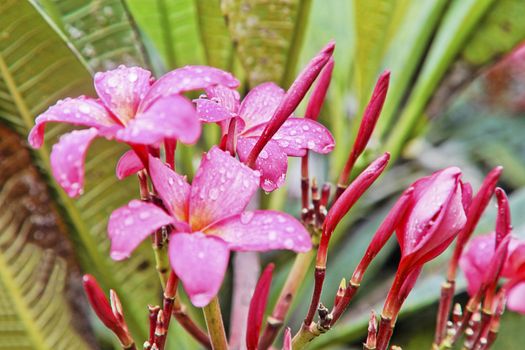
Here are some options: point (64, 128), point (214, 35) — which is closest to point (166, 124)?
point (64, 128)

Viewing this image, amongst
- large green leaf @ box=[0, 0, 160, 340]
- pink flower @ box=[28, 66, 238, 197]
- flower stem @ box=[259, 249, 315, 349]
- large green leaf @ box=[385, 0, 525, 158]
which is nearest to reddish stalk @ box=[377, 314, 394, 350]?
flower stem @ box=[259, 249, 315, 349]

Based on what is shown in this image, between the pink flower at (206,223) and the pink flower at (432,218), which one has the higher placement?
the pink flower at (206,223)

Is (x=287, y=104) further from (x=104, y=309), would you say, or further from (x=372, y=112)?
(x=104, y=309)

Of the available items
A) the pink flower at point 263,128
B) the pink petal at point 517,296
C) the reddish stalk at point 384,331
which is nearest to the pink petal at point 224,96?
the pink flower at point 263,128

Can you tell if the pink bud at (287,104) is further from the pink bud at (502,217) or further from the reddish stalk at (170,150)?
the pink bud at (502,217)

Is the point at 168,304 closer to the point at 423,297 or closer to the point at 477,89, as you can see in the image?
the point at 423,297

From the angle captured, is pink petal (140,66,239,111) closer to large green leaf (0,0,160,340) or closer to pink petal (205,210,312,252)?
pink petal (205,210,312,252)
